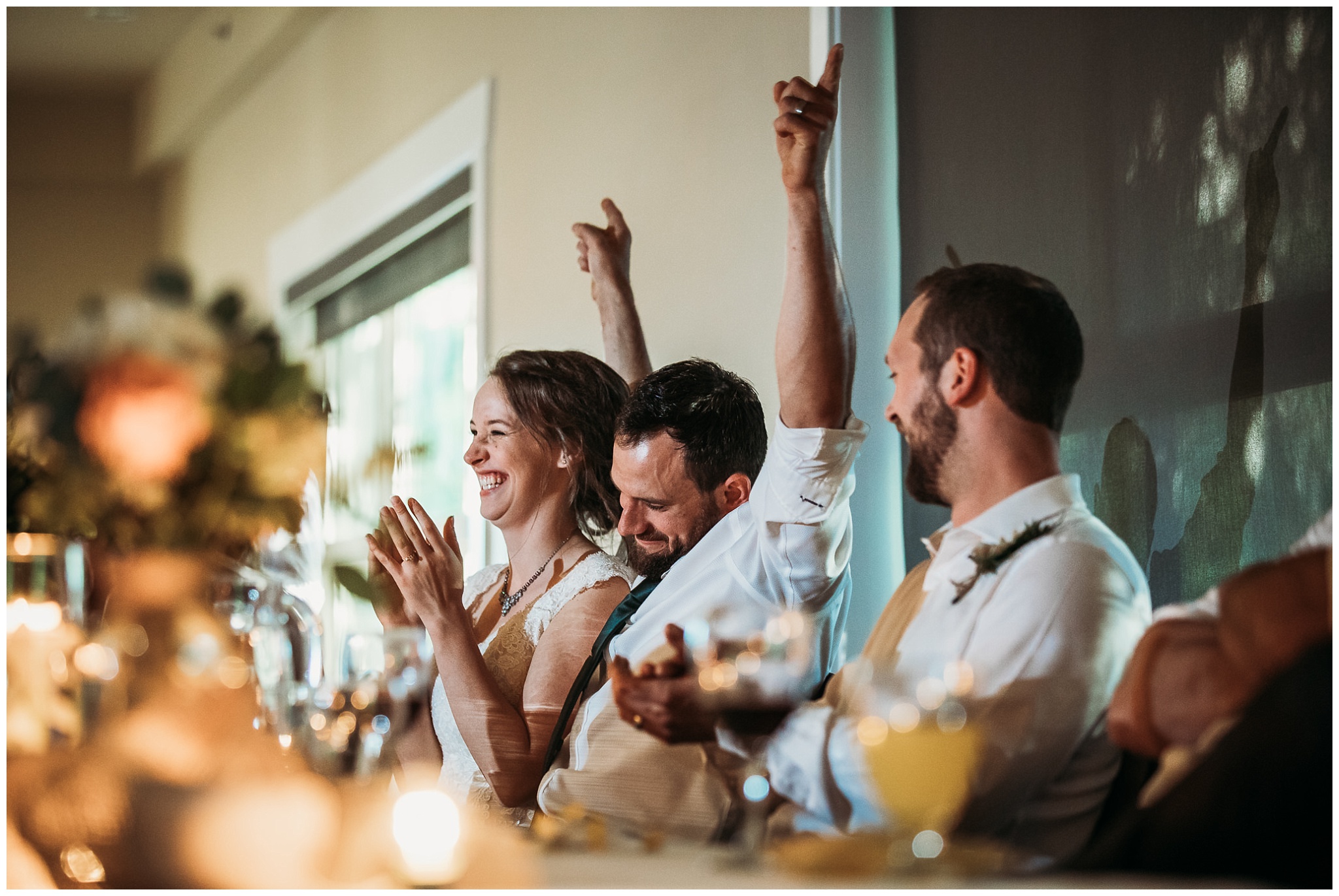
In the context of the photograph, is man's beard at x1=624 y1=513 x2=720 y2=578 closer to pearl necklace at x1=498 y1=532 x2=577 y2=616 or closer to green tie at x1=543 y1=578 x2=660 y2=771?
green tie at x1=543 y1=578 x2=660 y2=771

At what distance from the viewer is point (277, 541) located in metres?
1.56

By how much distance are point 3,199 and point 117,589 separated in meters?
0.51

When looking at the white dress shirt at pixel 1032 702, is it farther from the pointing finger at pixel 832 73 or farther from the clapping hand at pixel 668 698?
the pointing finger at pixel 832 73

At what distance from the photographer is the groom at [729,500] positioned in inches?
59.9

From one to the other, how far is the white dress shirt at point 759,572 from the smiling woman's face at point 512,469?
0.43 meters

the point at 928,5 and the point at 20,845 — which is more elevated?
the point at 928,5

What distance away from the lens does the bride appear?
5.85 feet

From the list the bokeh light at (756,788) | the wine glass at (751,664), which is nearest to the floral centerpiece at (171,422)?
the wine glass at (751,664)

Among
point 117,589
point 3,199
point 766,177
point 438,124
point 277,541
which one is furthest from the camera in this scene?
point 438,124

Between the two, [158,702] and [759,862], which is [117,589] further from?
[759,862]

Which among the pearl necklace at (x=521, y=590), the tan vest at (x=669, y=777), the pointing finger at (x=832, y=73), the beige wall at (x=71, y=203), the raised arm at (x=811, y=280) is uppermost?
the beige wall at (x=71, y=203)

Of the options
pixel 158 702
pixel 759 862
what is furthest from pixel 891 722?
pixel 158 702

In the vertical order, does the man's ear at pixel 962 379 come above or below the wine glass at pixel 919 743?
above

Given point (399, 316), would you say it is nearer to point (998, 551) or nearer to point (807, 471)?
point (807, 471)
